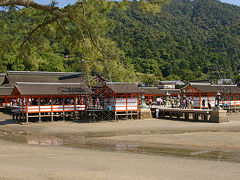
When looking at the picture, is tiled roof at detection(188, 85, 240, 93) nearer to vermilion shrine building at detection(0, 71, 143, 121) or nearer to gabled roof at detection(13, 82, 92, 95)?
vermilion shrine building at detection(0, 71, 143, 121)

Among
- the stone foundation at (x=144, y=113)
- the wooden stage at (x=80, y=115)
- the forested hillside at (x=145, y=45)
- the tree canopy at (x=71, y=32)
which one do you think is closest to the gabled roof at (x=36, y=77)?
the forested hillside at (x=145, y=45)

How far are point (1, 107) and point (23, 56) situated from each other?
3248cm

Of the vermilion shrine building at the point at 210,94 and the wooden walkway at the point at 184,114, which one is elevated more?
the vermilion shrine building at the point at 210,94

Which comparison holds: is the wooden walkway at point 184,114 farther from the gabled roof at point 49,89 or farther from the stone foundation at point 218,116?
the gabled roof at point 49,89

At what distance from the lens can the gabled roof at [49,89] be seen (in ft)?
88.1

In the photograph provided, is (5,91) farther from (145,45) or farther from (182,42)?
(182,42)

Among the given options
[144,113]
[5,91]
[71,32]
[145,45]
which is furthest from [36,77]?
[145,45]

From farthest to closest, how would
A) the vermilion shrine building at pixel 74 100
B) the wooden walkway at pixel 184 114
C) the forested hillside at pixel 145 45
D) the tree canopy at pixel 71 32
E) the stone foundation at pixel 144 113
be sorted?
the stone foundation at pixel 144 113 → the wooden walkway at pixel 184 114 → the vermilion shrine building at pixel 74 100 → the forested hillside at pixel 145 45 → the tree canopy at pixel 71 32

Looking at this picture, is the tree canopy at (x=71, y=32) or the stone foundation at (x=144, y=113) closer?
the tree canopy at (x=71, y=32)

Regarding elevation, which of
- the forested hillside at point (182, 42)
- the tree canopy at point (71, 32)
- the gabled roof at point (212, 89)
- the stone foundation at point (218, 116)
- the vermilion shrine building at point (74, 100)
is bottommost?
the stone foundation at point (218, 116)

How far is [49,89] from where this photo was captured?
92.1ft

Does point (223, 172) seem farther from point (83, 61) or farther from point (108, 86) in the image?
point (108, 86)

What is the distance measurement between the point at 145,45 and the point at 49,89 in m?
82.2

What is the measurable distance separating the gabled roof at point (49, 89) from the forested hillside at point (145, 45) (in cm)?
249
